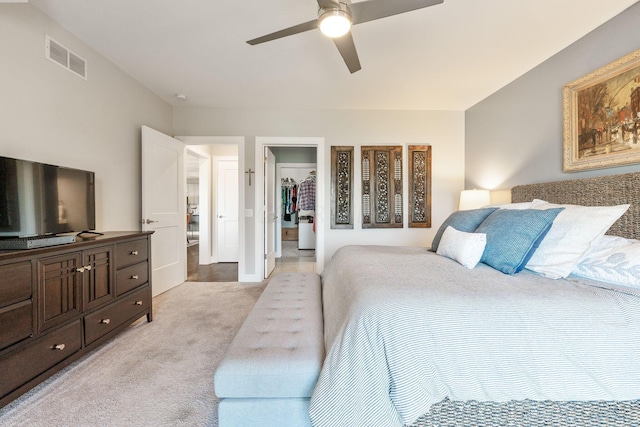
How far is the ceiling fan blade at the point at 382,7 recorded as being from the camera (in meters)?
1.35

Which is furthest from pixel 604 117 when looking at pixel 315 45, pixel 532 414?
pixel 315 45

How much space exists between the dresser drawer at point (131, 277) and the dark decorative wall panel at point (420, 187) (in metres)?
3.22

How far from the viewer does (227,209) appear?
4945 millimetres

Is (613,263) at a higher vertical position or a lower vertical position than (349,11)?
lower

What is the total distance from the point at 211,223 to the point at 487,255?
15.0 ft

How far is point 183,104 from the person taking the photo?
3.53 m

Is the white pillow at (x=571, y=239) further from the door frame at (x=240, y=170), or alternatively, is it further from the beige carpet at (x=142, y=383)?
the door frame at (x=240, y=170)

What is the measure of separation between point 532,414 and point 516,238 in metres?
0.91

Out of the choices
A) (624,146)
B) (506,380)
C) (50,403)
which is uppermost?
(624,146)

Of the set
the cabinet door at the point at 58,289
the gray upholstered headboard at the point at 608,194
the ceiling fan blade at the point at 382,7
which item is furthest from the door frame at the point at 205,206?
the gray upholstered headboard at the point at 608,194

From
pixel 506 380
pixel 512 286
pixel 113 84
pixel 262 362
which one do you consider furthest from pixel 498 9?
pixel 113 84

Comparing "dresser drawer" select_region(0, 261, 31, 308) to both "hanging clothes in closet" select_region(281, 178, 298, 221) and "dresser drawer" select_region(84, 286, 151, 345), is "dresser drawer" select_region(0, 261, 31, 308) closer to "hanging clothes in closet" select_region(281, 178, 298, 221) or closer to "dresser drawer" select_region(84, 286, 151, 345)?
"dresser drawer" select_region(84, 286, 151, 345)

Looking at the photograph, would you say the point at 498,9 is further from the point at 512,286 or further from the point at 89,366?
the point at 89,366

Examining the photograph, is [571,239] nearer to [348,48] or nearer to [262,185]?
[348,48]
